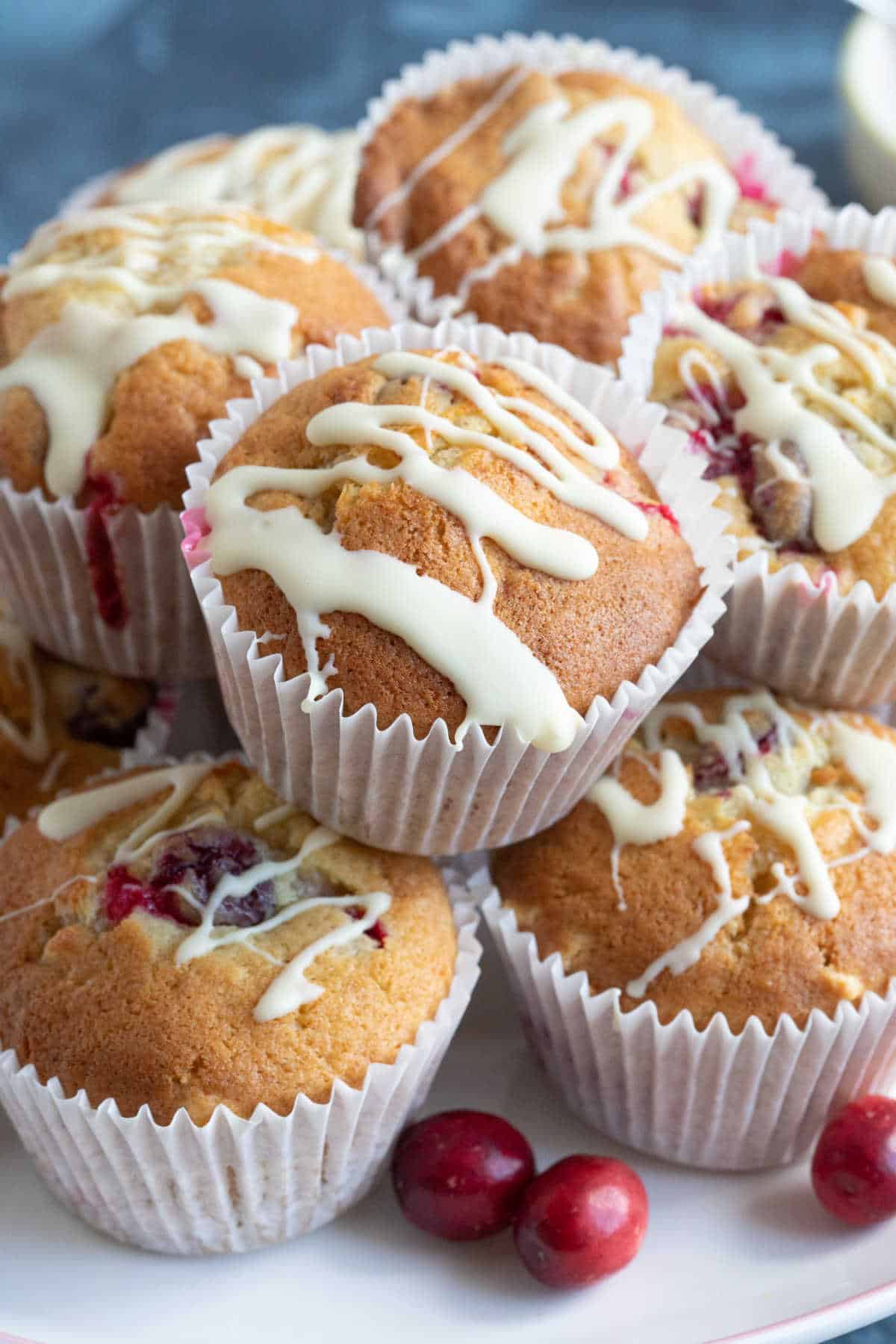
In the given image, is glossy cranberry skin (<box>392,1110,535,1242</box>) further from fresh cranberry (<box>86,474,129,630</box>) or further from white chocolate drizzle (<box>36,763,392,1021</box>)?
fresh cranberry (<box>86,474,129,630</box>)

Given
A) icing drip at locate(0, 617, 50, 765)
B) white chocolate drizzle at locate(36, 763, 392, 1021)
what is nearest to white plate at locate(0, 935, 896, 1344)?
white chocolate drizzle at locate(36, 763, 392, 1021)

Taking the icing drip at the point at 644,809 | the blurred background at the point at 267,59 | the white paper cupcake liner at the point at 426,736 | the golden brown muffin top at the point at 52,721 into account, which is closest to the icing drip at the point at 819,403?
the white paper cupcake liner at the point at 426,736

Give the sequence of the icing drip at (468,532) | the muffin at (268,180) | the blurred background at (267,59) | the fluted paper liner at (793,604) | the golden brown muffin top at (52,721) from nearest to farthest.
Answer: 1. the icing drip at (468,532)
2. the fluted paper liner at (793,604)
3. the golden brown muffin top at (52,721)
4. the muffin at (268,180)
5. the blurred background at (267,59)

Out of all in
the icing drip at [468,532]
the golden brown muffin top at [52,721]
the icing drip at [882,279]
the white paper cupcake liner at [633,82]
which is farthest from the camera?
the white paper cupcake liner at [633,82]

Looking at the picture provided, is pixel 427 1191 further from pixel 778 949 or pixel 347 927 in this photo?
pixel 778 949

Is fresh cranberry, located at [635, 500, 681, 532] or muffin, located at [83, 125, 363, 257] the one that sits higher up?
fresh cranberry, located at [635, 500, 681, 532]

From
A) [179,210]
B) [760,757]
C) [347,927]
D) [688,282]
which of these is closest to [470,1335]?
[347,927]

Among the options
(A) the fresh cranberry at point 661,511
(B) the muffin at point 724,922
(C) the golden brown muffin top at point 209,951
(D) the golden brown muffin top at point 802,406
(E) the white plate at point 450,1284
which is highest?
(D) the golden brown muffin top at point 802,406

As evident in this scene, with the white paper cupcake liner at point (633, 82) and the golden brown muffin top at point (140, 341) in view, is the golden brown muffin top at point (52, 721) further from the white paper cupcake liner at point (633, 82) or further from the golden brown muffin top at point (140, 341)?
the white paper cupcake liner at point (633, 82)
